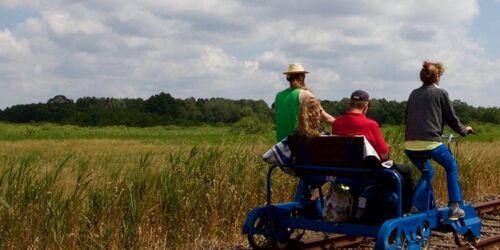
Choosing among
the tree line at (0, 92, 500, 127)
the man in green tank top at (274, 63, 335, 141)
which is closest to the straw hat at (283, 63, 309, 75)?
the man in green tank top at (274, 63, 335, 141)

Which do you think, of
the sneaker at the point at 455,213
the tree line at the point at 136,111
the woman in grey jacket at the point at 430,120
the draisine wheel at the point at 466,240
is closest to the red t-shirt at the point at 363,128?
the woman in grey jacket at the point at 430,120

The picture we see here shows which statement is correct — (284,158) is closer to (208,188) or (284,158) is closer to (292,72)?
(292,72)

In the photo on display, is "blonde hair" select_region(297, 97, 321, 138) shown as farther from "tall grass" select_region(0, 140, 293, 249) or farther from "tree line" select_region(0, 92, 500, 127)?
"tree line" select_region(0, 92, 500, 127)

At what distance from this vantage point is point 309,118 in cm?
669

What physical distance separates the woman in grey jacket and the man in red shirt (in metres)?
0.18

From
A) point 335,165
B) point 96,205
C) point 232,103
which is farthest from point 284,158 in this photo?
point 232,103

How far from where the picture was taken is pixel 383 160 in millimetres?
6422

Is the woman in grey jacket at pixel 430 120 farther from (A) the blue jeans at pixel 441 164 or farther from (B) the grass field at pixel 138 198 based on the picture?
(B) the grass field at pixel 138 198

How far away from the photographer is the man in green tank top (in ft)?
24.5

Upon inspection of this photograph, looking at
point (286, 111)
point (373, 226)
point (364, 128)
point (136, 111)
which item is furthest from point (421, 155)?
point (136, 111)

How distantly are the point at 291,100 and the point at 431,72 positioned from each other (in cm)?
153

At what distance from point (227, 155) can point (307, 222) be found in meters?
2.26

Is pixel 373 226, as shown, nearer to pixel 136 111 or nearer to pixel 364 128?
pixel 364 128

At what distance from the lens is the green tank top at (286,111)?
748 cm
